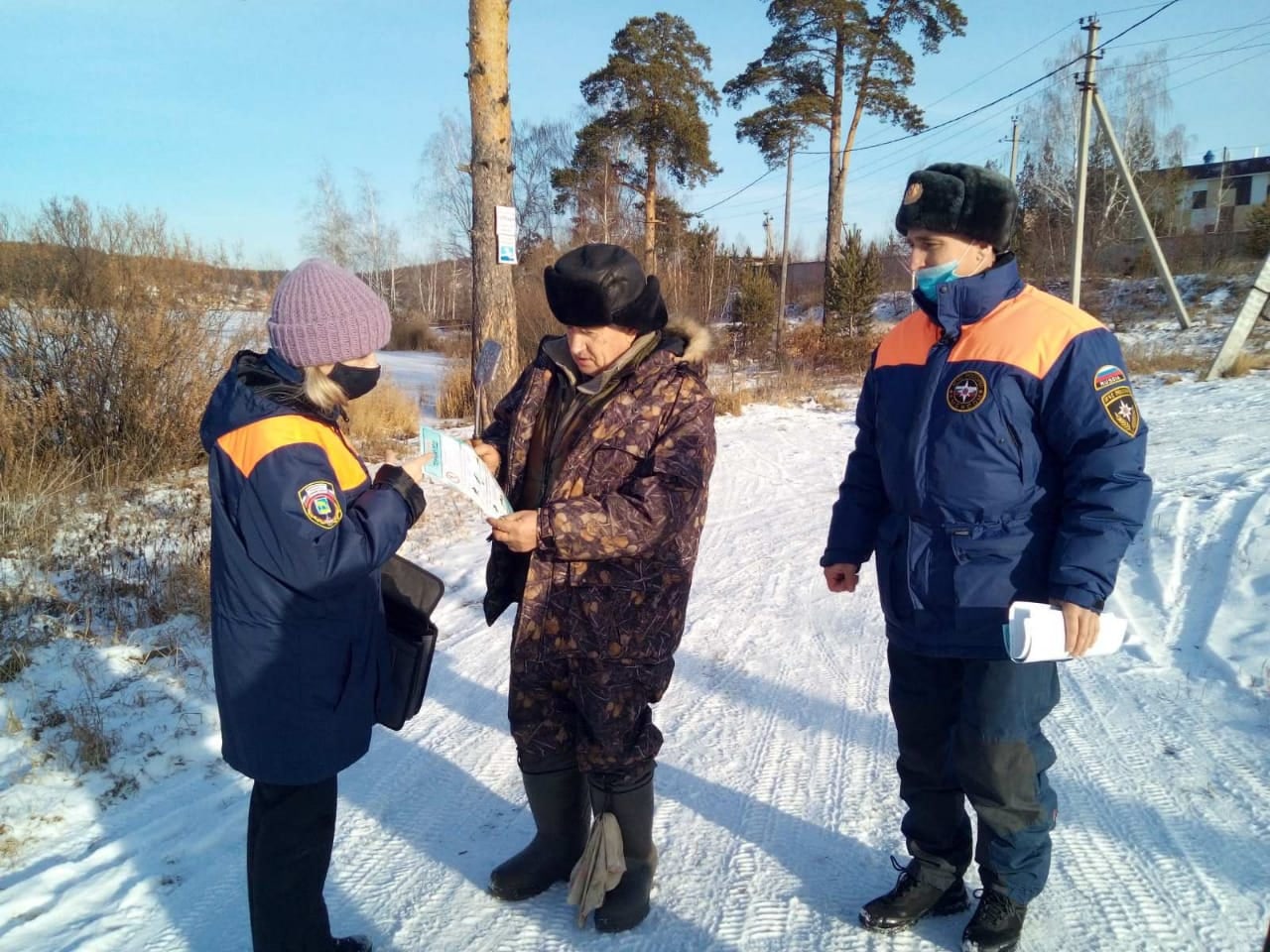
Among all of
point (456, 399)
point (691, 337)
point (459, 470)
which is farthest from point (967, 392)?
point (456, 399)

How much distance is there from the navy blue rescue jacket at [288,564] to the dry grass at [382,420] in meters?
7.00

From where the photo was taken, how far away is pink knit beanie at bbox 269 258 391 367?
1.89 meters

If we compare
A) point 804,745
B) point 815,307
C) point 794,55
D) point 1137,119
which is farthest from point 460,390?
point 1137,119

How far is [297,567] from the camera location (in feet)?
5.88

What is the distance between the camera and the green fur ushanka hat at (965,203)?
2.00 metres

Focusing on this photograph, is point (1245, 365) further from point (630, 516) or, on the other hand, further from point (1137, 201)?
point (630, 516)

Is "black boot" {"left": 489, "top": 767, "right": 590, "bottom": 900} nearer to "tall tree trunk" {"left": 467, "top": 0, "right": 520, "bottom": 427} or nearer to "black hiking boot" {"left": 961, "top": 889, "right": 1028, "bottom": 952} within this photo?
"black hiking boot" {"left": 961, "top": 889, "right": 1028, "bottom": 952}

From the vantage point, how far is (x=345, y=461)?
1965mm

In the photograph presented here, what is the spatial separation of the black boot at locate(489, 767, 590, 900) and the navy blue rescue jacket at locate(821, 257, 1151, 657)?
1.10 meters

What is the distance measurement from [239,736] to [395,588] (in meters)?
0.51

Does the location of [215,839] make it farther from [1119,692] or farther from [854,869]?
[1119,692]

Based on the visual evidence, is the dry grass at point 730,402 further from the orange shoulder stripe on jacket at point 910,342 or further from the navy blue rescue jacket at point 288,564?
the navy blue rescue jacket at point 288,564

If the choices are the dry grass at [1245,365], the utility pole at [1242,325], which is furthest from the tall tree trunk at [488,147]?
the dry grass at [1245,365]

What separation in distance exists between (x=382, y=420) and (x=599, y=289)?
322 inches
